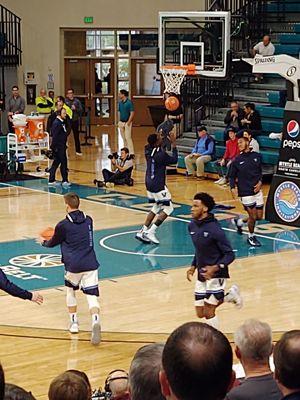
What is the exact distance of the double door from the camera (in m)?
36.3

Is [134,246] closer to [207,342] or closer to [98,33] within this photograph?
[207,342]

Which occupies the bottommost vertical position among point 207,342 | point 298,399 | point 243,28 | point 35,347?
point 35,347

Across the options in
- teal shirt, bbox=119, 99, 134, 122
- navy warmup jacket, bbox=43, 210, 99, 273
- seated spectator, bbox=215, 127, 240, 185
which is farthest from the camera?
teal shirt, bbox=119, 99, 134, 122

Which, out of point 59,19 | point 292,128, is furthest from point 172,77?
point 59,19

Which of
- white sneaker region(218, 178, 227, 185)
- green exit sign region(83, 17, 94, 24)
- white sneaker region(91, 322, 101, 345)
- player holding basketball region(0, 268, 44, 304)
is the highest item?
green exit sign region(83, 17, 94, 24)

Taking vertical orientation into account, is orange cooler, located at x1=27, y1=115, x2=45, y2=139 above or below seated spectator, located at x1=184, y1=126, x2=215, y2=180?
above

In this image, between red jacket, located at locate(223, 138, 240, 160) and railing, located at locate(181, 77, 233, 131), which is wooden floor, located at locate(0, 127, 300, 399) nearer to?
red jacket, located at locate(223, 138, 240, 160)

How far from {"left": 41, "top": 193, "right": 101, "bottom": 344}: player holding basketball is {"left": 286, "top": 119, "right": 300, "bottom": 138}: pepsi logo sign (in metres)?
7.41

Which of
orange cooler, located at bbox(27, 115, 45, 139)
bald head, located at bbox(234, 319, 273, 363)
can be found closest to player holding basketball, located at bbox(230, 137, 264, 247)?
orange cooler, located at bbox(27, 115, 45, 139)

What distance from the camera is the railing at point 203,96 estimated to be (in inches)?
995

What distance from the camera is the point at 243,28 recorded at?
1052 inches

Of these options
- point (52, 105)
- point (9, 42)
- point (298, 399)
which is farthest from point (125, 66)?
point (298, 399)

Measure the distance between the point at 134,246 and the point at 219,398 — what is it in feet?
38.4

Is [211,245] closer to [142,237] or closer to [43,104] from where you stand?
[142,237]
